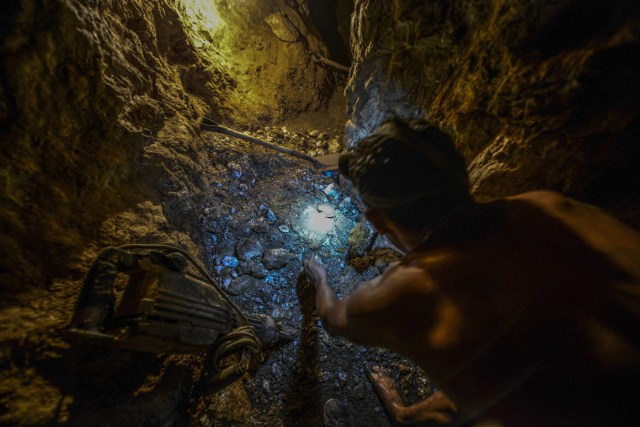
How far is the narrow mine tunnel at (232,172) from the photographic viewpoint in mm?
1047

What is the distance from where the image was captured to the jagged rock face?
104cm

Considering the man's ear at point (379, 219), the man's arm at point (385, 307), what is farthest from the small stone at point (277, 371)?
the man's ear at point (379, 219)

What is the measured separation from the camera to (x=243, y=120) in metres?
4.18

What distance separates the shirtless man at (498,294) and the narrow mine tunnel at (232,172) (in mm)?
540

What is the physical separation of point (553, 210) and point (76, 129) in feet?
8.34

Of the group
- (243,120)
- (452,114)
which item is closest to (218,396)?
(452,114)

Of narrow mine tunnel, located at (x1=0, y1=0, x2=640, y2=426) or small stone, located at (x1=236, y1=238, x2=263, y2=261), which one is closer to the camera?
narrow mine tunnel, located at (x1=0, y1=0, x2=640, y2=426)

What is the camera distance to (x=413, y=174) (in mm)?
1147

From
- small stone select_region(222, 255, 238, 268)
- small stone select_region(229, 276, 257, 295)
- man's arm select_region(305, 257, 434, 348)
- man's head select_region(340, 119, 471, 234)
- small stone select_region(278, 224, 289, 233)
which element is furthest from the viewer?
small stone select_region(278, 224, 289, 233)

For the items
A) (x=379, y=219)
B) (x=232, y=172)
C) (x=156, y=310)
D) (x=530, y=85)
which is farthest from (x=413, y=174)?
(x=232, y=172)

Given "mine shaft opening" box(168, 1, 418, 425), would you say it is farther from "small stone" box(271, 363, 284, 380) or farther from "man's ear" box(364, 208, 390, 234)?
"man's ear" box(364, 208, 390, 234)

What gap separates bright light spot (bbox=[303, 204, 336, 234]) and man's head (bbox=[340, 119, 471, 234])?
191cm

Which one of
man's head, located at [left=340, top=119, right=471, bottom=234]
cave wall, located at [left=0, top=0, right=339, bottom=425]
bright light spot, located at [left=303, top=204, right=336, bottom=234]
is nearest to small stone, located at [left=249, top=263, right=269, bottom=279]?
cave wall, located at [left=0, top=0, right=339, bottom=425]

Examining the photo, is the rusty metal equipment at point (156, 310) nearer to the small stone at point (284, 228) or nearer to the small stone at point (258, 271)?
the small stone at point (258, 271)
